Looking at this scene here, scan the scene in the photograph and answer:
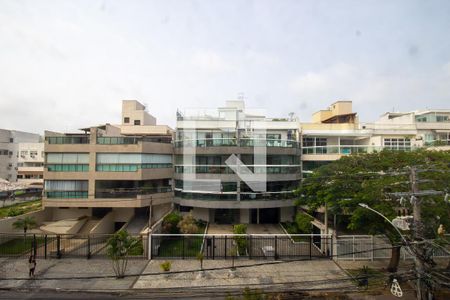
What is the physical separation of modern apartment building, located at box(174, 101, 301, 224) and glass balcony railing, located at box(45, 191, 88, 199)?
31.4ft

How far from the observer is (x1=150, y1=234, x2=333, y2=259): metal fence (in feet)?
66.3

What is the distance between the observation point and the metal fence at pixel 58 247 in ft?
66.5

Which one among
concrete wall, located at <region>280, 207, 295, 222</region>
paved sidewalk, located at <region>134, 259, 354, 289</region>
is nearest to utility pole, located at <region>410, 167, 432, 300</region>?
paved sidewalk, located at <region>134, 259, 354, 289</region>

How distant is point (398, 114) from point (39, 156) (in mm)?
62613

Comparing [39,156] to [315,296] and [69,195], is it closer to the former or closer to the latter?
[69,195]

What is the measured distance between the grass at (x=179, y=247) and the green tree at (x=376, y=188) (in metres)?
9.25

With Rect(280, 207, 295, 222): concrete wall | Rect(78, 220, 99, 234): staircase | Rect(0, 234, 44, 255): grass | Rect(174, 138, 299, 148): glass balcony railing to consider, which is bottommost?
Rect(0, 234, 44, 255): grass

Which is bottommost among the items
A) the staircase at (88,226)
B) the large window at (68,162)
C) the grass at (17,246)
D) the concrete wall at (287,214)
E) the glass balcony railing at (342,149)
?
the grass at (17,246)

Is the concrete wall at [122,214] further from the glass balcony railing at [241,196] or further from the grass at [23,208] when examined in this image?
the grass at [23,208]

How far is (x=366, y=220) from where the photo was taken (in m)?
17.1

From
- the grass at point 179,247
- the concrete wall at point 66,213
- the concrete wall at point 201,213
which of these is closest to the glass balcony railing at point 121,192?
the concrete wall at point 66,213

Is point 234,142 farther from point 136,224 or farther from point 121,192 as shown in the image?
point 136,224

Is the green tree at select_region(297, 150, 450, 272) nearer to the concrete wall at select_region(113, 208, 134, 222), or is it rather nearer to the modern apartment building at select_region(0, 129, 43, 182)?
the concrete wall at select_region(113, 208, 134, 222)

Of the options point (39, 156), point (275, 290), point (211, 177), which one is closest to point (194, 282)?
point (275, 290)
